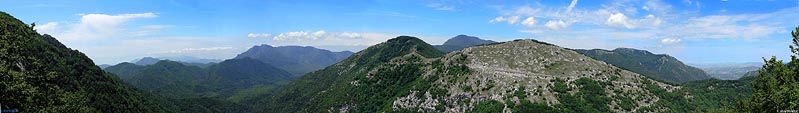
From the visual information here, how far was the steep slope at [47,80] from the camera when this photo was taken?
37.2m

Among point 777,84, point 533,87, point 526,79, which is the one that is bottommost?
point 533,87

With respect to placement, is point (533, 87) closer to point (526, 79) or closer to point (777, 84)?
point (526, 79)

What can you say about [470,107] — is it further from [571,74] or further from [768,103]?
[768,103]

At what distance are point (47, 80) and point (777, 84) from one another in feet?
243

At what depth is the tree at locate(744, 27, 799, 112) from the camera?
4225 centimetres

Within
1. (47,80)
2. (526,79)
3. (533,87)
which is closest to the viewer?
(47,80)

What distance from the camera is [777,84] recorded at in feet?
157

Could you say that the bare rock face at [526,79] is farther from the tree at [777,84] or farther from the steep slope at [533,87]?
the tree at [777,84]

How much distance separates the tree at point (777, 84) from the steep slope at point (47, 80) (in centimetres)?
6359

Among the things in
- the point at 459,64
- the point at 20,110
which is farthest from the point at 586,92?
the point at 20,110

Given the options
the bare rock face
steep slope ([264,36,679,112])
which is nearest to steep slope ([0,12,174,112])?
steep slope ([264,36,679,112])

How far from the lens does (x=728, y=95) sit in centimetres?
19050

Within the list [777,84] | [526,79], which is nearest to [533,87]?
[526,79]

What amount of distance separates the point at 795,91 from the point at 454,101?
132 metres
